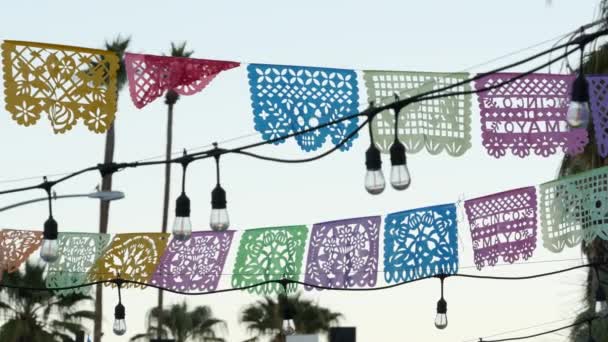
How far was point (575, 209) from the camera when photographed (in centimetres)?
1783

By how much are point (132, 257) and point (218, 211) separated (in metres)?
9.11

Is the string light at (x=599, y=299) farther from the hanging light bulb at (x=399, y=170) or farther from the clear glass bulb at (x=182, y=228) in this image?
the hanging light bulb at (x=399, y=170)

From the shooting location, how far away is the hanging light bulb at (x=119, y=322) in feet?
74.7

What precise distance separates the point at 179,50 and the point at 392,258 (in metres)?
33.2

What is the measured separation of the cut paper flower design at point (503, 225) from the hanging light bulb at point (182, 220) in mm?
5770

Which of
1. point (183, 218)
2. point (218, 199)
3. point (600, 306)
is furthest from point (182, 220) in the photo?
point (600, 306)

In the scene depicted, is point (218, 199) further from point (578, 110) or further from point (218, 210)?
point (578, 110)

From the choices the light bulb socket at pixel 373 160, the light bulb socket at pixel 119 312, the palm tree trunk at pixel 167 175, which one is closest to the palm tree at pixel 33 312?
the palm tree trunk at pixel 167 175

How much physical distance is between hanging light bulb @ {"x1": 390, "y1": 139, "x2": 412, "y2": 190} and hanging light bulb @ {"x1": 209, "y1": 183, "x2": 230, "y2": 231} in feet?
6.89

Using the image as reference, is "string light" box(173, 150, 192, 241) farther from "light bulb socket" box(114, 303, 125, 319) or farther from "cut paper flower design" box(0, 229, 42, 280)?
"light bulb socket" box(114, 303, 125, 319)

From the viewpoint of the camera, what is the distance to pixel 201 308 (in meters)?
52.0

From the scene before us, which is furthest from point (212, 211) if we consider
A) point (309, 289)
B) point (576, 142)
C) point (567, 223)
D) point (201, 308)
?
point (201, 308)

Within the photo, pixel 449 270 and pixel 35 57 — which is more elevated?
pixel 35 57

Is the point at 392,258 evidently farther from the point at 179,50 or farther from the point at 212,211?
the point at 179,50
